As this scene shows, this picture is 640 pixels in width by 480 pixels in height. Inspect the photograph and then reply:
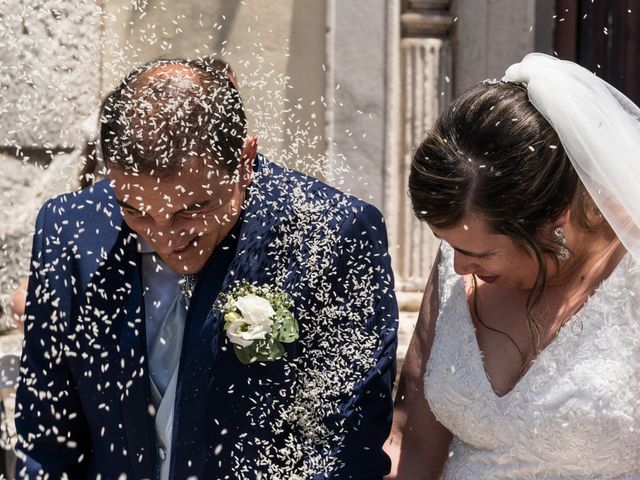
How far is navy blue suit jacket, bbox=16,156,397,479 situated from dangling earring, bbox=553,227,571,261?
19.8 inches

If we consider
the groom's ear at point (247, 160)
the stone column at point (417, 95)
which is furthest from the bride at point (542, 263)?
the stone column at point (417, 95)

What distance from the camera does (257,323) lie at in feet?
10.6

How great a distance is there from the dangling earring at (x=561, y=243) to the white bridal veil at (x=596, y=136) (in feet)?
0.42

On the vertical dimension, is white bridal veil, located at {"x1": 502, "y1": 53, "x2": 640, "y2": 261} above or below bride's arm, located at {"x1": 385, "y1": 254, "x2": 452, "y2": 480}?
above

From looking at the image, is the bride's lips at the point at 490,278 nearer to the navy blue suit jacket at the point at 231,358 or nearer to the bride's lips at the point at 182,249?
the navy blue suit jacket at the point at 231,358

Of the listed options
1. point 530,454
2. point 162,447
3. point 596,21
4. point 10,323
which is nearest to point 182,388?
point 162,447

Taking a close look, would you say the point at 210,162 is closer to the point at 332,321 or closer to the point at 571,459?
the point at 332,321

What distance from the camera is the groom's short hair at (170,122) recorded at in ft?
10.3

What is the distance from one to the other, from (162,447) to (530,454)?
105cm

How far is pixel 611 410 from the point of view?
3.17 metres

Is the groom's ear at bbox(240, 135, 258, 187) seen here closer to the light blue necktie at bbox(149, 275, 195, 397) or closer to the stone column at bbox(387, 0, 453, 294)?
the light blue necktie at bbox(149, 275, 195, 397)

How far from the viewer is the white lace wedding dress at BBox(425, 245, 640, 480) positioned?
319 centimetres

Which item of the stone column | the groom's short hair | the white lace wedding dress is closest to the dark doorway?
the stone column

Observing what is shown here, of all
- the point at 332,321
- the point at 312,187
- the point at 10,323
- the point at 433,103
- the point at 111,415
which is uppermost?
the point at 312,187
